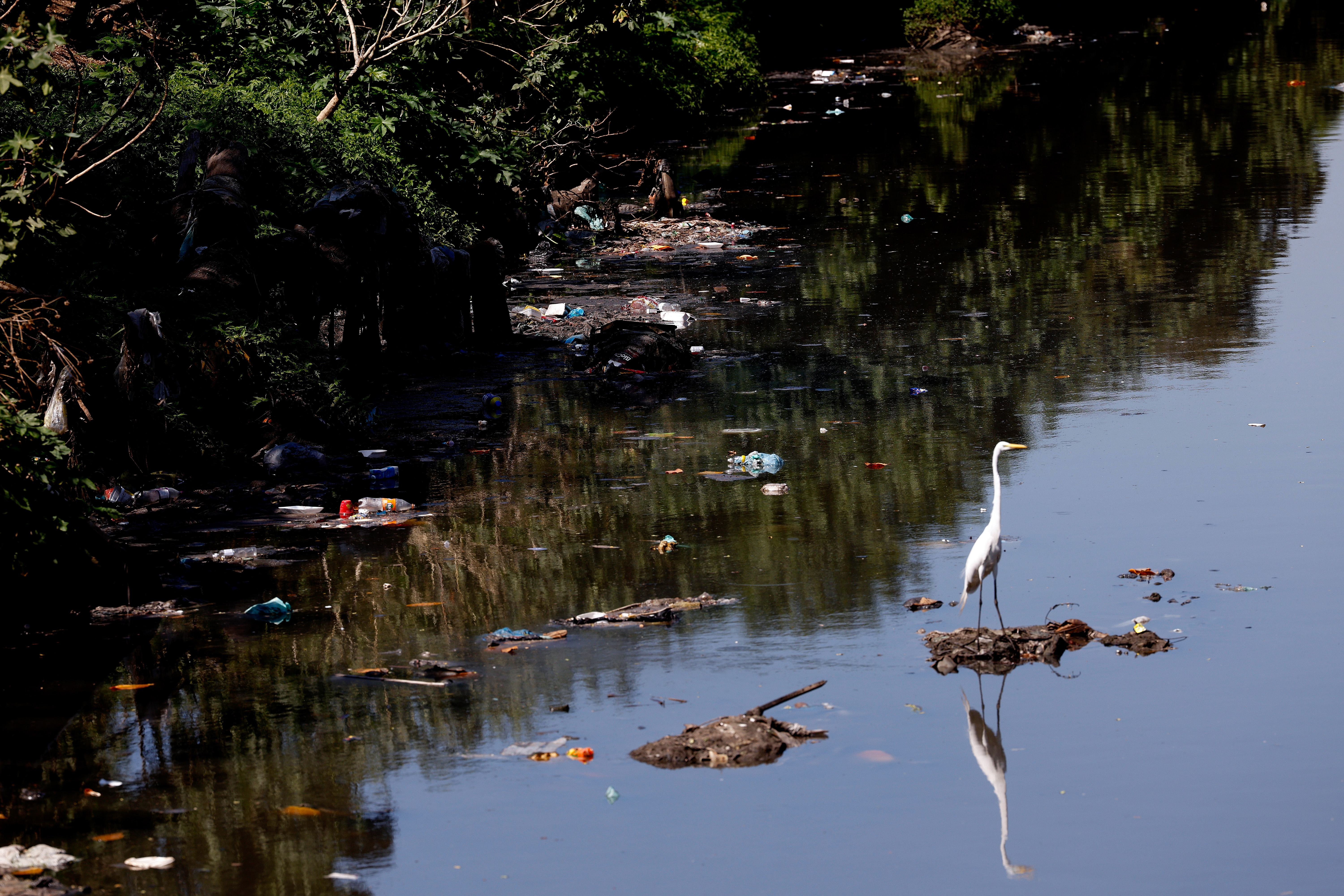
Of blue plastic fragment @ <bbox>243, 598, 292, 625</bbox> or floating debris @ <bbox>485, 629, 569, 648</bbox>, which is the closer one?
floating debris @ <bbox>485, 629, 569, 648</bbox>

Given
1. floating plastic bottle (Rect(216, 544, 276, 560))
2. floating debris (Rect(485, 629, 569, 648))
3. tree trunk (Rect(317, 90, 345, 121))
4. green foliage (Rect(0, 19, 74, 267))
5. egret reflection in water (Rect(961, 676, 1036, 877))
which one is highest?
tree trunk (Rect(317, 90, 345, 121))

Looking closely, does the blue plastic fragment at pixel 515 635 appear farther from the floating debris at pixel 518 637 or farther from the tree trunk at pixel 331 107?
the tree trunk at pixel 331 107

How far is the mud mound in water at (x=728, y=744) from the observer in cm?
505

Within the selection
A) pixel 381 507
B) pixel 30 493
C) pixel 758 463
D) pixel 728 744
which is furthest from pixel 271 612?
pixel 758 463

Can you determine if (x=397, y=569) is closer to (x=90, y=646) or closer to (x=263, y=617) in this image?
(x=263, y=617)

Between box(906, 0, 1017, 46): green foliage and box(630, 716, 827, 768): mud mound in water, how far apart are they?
38194 millimetres

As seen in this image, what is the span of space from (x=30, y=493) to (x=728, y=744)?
3.33m

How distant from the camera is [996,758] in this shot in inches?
198

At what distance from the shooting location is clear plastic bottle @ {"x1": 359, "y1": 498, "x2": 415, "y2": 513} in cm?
798

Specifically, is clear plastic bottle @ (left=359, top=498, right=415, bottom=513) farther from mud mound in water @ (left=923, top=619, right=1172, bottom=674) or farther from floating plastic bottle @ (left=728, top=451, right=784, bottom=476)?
mud mound in water @ (left=923, top=619, right=1172, bottom=674)

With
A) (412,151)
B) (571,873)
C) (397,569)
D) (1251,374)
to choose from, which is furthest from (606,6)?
(571,873)

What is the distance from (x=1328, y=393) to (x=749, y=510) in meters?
4.41

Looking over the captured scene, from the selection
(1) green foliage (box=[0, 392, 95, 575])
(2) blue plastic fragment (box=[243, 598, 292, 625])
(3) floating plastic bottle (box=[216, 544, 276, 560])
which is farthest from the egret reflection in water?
(1) green foliage (box=[0, 392, 95, 575])

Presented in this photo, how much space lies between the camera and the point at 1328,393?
9477 mm
